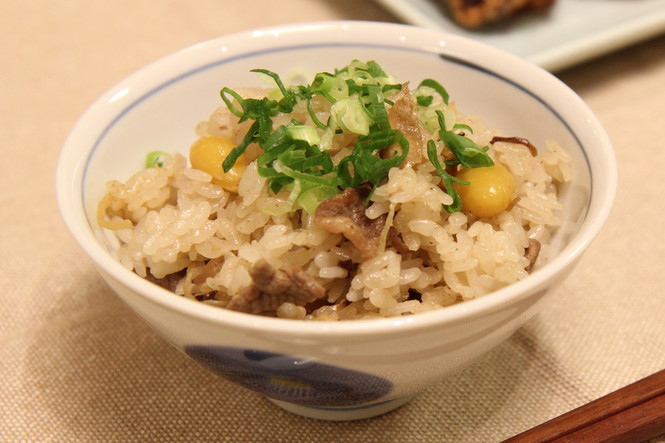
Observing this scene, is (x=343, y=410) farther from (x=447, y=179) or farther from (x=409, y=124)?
(x=409, y=124)

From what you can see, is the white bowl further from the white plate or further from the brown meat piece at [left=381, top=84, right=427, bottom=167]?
the white plate

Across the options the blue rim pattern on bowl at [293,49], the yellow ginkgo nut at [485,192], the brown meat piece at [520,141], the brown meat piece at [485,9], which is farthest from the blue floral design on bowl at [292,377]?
the brown meat piece at [485,9]

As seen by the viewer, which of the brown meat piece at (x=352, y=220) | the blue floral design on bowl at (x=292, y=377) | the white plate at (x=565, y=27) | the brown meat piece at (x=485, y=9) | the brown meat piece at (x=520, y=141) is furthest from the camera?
the brown meat piece at (x=485, y=9)

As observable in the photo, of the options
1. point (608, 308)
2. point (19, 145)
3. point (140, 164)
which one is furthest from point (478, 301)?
point (19, 145)

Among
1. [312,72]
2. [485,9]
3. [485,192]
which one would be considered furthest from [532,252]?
[485,9]

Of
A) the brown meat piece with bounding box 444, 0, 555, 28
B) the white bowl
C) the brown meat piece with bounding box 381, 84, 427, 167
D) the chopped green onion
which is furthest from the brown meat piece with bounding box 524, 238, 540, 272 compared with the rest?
the brown meat piece with bounding box 444, 0, 555, 28

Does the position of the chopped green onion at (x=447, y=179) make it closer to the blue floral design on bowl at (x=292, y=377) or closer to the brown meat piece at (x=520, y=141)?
the brown meat piece at (x=520, y=141)

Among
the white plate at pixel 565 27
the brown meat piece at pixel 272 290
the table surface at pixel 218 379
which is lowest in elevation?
the table surface at pixel 218 379
